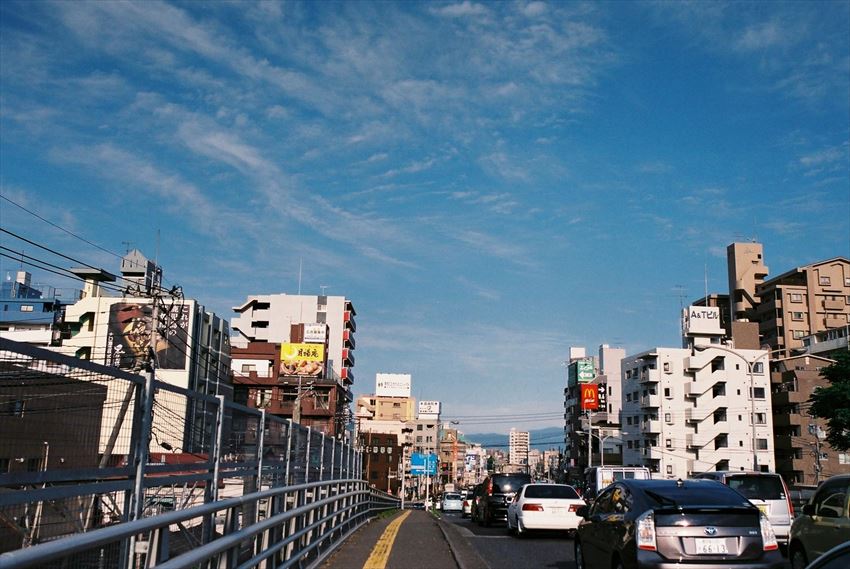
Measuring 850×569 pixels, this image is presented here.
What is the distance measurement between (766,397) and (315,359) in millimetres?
51069

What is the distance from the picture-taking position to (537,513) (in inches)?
776

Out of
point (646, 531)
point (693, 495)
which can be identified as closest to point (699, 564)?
point (646, 531)

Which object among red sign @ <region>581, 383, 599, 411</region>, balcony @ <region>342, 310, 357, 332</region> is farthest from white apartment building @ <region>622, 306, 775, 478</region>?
balcony @ <region>342, 310, 357, 332</region>

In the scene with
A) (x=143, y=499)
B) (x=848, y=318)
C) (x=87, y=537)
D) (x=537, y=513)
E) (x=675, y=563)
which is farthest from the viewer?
(x=848, y=318)

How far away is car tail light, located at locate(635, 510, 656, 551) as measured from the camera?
31.4 feet

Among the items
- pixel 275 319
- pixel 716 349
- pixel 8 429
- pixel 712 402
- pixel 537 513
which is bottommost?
pixel 537 513

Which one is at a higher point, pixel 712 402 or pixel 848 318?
pixel 848 318

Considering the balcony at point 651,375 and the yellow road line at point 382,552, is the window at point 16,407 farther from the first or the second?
the balcony at point 651,375

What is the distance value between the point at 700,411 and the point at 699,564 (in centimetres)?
7655

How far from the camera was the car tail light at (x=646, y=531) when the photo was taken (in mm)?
9559

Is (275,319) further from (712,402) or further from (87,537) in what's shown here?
(87,537)

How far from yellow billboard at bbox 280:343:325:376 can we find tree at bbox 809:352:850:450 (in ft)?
205

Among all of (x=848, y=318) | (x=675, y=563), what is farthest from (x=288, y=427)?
(x=848, y=318)

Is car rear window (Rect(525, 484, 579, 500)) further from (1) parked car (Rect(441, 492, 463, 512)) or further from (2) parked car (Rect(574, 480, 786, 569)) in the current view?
(1) parked car (Rect(441, 492, 463, 512))
